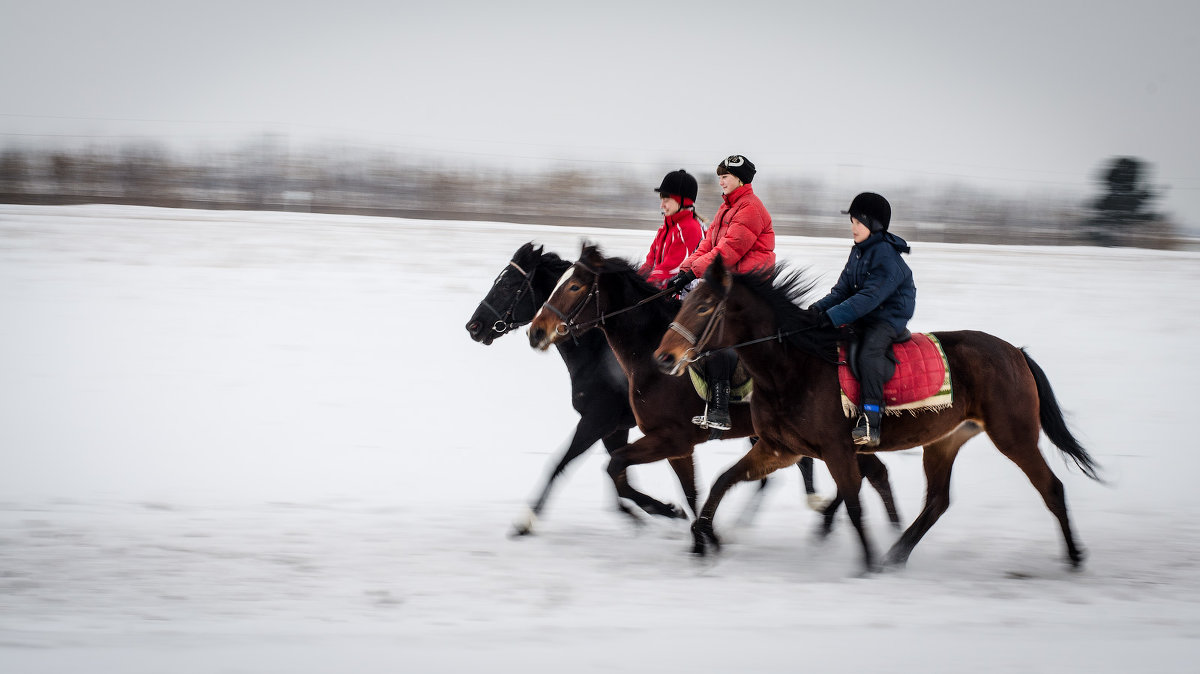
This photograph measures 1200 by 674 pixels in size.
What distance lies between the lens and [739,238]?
588 cm

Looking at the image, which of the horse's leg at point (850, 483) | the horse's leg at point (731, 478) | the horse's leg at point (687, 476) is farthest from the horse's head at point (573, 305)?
the horse's leg at point (850, 483)

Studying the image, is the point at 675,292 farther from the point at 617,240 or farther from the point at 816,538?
the point at 617,240

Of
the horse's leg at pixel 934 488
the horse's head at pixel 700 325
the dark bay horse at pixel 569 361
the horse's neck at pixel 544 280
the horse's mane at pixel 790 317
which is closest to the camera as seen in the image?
the horse's head at pixel 700 325

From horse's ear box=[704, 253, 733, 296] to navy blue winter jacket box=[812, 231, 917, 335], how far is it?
0.57 metres

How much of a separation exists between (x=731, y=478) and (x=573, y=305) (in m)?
1.38

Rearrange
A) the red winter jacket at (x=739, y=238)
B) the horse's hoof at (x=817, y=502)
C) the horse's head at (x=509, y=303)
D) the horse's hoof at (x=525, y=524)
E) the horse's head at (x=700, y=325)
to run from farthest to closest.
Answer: the horse's head at (x=509, y=303), the horse's hoof at (x=817, y=502), the red winter jacket at (x=739, y=238), the horse's hoof at (x=525, y=524), the horse's head at (x=700, y=325)

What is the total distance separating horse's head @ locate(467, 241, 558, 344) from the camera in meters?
6.22

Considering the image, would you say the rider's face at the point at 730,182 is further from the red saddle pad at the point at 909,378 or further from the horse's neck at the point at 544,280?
the red saddle pad at the point at 909,378

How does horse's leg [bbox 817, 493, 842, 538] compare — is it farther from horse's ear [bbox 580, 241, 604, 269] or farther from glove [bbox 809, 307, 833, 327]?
horse's ear [bbox 580, 241, 604, 269]

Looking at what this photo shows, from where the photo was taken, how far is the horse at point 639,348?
18.4 feet

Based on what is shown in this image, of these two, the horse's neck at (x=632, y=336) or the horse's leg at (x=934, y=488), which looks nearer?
the horse's leg at (x=934, y=488)

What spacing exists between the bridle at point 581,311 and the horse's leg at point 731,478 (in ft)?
3.66

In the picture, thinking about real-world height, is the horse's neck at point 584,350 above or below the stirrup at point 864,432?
above

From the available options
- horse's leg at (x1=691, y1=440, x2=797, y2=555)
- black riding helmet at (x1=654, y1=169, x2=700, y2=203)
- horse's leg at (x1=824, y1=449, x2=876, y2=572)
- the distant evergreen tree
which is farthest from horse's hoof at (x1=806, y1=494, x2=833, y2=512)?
the distant evergreen tree
